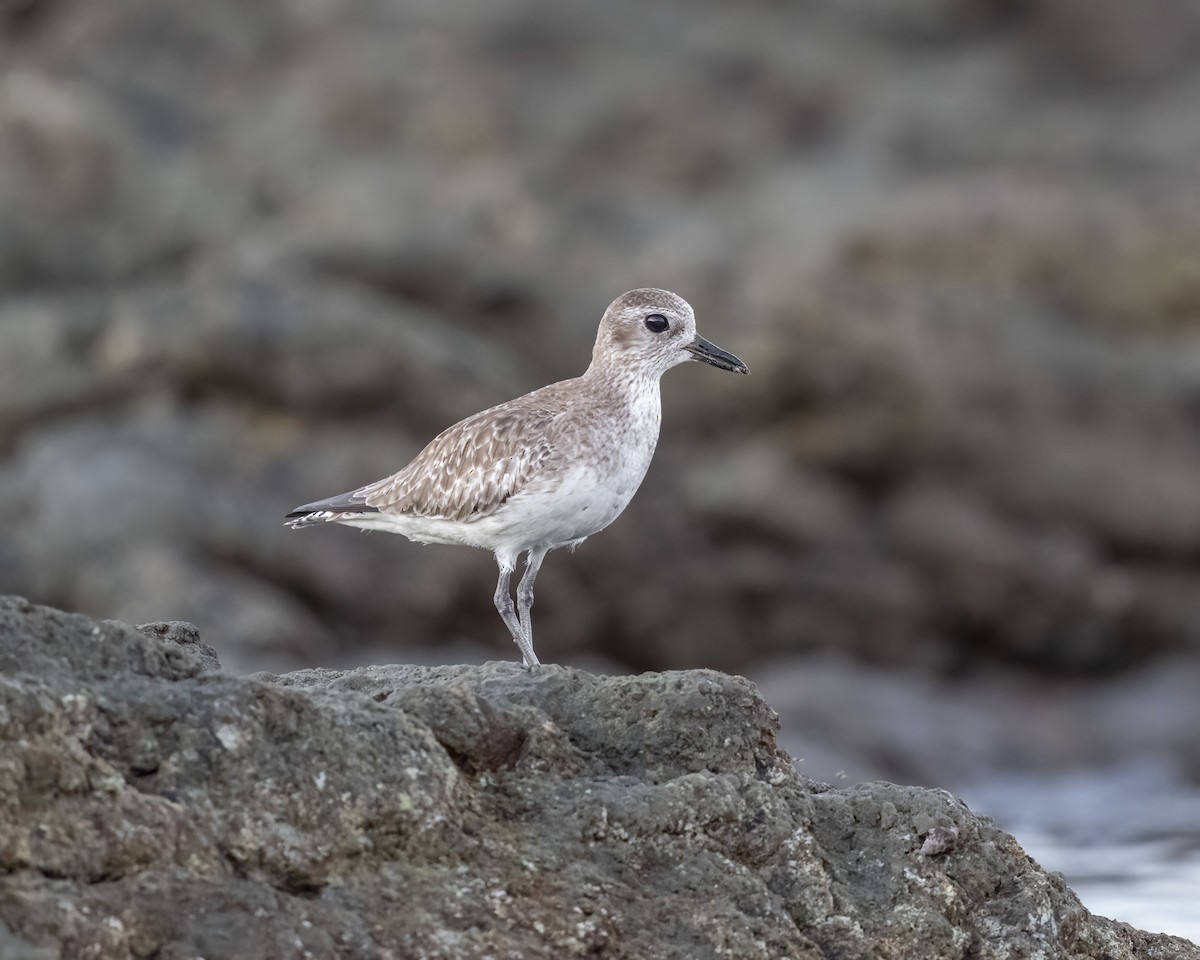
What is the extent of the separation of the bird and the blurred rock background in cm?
699

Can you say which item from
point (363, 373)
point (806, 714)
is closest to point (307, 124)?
point (363, 373)

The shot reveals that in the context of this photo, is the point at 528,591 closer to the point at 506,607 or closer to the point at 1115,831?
the point at 506,607

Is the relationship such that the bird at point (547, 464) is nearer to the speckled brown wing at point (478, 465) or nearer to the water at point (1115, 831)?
the speckled brown wing at point (478, 465)

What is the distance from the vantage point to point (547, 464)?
7922mm

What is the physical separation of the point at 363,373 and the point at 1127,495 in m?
8.57

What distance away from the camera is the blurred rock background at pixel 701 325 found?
54.0 feet

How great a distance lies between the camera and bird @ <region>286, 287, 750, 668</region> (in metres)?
7.93

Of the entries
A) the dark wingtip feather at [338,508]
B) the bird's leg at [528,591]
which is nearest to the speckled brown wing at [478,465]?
the dark wingtip feather at [338,508]

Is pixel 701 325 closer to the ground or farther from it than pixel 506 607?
farther from it

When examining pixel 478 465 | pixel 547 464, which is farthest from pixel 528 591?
pixel 547 464

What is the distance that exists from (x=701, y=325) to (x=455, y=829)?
1387 centimetres

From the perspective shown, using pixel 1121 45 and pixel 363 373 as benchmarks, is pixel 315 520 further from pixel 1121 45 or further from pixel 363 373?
pixel 1121 45

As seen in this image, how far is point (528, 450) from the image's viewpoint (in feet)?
26.4

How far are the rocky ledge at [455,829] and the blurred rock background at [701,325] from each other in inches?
393
